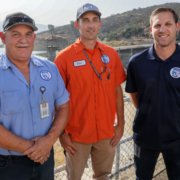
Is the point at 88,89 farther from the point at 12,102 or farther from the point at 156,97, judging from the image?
the point at 12,102

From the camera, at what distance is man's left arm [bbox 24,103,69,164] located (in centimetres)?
278

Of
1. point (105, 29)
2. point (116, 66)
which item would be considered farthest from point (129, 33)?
point (116, 66)

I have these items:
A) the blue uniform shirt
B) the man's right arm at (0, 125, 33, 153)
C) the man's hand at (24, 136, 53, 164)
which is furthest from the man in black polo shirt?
the man's right arm at (0, 125, 33, 153)

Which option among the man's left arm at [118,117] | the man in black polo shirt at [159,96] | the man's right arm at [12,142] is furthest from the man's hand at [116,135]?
the man's right arm at [12,142]

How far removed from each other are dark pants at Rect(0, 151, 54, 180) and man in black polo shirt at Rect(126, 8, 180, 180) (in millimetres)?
1157

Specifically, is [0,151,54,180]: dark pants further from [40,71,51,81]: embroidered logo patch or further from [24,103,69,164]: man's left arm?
[40,71,51,81]: embroidered logo patch

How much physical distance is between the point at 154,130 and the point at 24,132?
1403 mm

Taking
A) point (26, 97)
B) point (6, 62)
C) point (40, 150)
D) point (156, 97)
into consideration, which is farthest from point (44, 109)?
point (156, 97)

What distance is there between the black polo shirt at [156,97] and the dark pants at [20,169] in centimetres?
116

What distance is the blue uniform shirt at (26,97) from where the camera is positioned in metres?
2.66

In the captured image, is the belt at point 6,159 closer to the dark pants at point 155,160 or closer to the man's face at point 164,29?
the dark pants at point 155,160

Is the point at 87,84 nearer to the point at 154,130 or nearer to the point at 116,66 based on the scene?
the point at 116,66

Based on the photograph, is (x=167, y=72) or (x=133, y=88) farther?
(x=133, y=88)

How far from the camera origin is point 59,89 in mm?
3068
